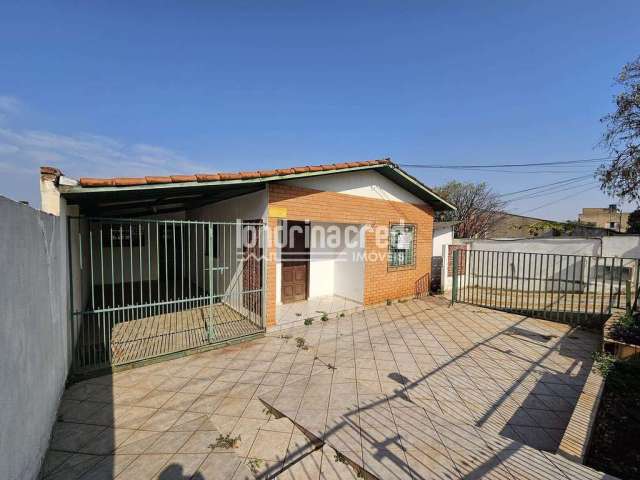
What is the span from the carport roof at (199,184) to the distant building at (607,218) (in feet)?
114

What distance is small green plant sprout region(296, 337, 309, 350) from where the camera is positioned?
209 inches

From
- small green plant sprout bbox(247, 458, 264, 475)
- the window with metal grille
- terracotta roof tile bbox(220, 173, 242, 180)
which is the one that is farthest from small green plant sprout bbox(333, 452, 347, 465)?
the window with metal grille

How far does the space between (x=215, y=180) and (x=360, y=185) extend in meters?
3.97

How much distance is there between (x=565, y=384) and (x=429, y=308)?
4.03 meters

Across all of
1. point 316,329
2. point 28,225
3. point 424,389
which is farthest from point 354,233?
point 28,225

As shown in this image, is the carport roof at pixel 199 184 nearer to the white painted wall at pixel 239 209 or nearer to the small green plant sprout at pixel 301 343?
the white painted wall at pixel 239 209

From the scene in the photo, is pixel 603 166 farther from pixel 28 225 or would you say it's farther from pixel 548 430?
pixel 28 225

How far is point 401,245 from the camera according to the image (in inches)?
346

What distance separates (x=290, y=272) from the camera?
26.7 feet

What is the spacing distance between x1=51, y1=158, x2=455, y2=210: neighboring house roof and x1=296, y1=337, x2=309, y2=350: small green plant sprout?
3.20 m

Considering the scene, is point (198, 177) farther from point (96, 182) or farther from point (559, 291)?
point (559, 291)

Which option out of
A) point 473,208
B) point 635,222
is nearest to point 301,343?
point 473,208

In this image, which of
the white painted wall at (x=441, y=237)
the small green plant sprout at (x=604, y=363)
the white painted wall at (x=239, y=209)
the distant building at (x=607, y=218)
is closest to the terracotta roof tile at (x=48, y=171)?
the white painted wall at (x=239, y=209)

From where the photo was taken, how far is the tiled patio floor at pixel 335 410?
2572mm
